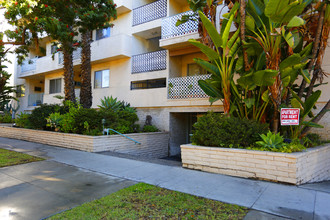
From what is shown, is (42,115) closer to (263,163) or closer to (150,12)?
(150,12)

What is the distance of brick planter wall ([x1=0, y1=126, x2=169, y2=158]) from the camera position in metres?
9.59

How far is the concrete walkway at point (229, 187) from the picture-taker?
4.14 m

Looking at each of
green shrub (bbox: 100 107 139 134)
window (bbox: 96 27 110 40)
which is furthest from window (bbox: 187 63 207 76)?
window (bbox: 96 27 110 40)

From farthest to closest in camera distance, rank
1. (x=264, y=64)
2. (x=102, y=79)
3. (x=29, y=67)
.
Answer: (x=29, y=67)
(x=102, y=79)
(x=264, y=64)

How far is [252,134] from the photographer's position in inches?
266

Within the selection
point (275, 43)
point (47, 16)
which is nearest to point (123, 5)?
point (47, 16)

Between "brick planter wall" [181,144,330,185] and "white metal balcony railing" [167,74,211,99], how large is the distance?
206 inches

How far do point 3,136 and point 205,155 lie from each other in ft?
46.9

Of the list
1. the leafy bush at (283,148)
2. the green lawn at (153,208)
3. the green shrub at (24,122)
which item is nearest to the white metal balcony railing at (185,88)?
the leafy bush at (283,148)

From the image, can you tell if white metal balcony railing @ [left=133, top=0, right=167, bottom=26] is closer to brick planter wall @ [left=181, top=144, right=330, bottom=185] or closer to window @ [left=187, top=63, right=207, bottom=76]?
window @ [left=187, top=63, right=207, bottom=76]

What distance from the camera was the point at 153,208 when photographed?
409 cm

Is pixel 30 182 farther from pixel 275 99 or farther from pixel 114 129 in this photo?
pixel 275 99

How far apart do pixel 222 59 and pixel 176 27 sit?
5.88 m

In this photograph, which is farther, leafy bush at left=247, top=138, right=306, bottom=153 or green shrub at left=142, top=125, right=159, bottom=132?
green shrub at left=142, top=125, right=159, bottom=132
